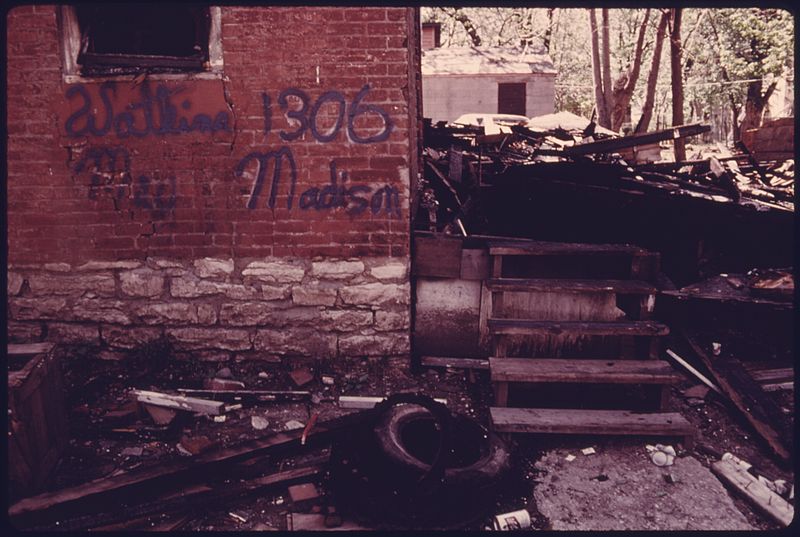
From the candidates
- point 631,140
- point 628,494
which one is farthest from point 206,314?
point 631,140

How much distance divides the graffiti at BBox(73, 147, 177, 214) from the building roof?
1772 cm

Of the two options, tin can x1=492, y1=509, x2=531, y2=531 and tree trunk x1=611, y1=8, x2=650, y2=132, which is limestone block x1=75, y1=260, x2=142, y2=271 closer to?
tin can x1=492, y1=509, x2=531, y2=531

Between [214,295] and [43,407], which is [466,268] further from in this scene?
[43,407]

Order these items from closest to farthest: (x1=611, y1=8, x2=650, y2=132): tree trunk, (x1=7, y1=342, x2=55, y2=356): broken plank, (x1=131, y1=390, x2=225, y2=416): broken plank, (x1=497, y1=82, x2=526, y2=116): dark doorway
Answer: (x1=7, y1=342, x2=55, y2=356): broken plank, (x1=131, y1=390, x2=225, y2=416): broken plank, (x1=611, y1=8, x2=650, y2=132): tree trunk, (x1=497, y1=82, x2=526, y2=116): dark doorway

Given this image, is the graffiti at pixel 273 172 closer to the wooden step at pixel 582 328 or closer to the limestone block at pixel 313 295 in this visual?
the limestone block at pixel 313 295

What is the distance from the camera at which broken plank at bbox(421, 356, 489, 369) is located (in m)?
4.39

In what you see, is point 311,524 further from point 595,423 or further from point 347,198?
point 347,198

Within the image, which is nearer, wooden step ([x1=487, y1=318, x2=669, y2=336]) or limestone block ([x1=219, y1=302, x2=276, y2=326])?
wooden step ([x1=487, y1=318, x2=669, y2=336])

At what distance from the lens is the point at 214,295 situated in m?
4.23

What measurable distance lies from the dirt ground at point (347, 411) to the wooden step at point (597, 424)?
0.43 feet

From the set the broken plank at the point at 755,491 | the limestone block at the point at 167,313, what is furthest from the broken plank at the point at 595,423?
the limestone block at the point at 167,313

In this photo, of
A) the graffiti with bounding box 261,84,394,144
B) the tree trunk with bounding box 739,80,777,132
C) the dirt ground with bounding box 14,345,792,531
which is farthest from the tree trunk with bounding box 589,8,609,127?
the graffiti with bounding box 261,84,394,144

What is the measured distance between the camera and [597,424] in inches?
139

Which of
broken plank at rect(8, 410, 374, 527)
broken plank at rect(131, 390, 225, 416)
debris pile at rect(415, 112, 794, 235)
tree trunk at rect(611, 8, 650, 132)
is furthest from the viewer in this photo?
tree trunk at rect(611, 8, 650, 132)
